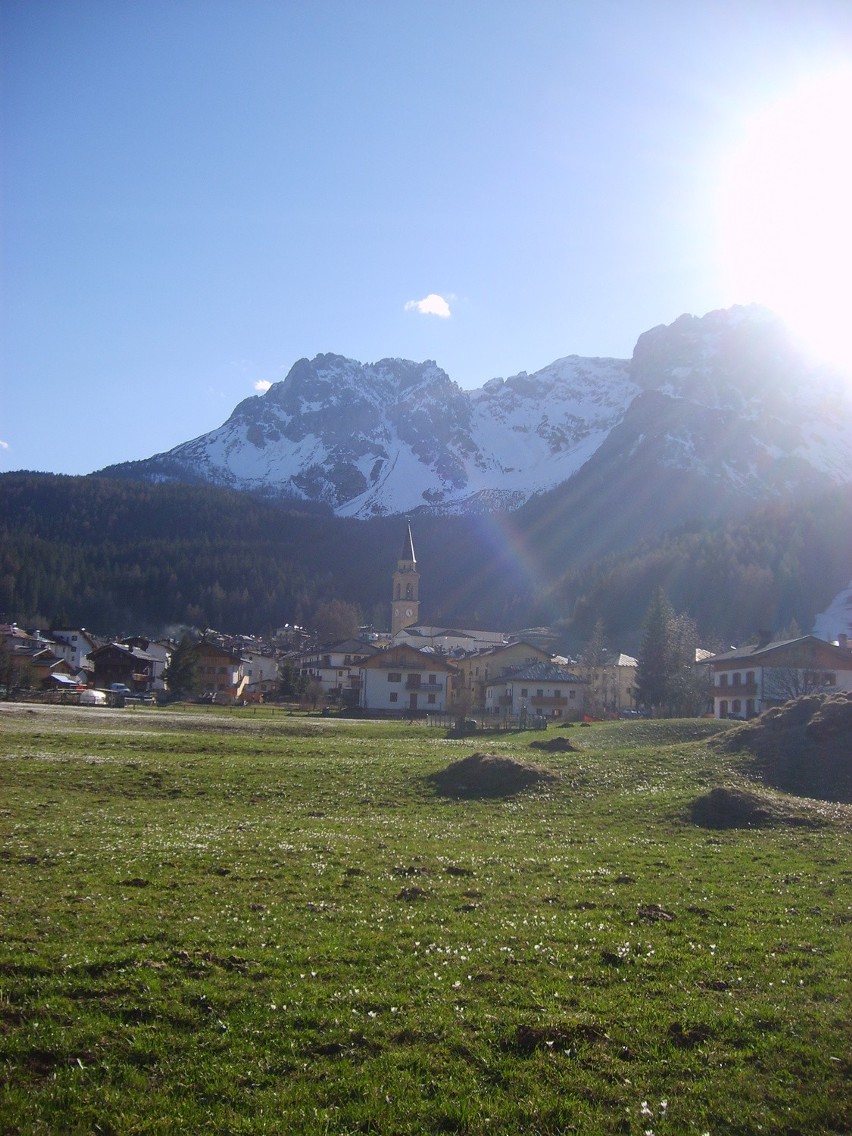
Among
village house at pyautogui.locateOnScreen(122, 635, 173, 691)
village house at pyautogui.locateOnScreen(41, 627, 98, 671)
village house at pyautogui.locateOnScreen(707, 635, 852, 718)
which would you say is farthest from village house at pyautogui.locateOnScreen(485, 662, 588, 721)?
village house at pyautogui.locateOnScreen(41, 627, 98, 671)

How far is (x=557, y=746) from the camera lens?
44062mm

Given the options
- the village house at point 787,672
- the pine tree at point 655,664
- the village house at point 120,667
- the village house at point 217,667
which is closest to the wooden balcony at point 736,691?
the village house at point 787,672

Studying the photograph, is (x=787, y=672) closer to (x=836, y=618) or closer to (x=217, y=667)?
(x=217, y=667)

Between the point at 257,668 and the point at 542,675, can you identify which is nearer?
the point at 542,675

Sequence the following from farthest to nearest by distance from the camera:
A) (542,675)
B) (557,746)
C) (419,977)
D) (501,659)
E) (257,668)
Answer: (257,668)
(501,659)
(542,675)
(557,746)
(419,977)

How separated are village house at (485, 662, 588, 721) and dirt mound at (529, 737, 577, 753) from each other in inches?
1757

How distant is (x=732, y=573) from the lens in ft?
606

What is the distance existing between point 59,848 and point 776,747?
→ 1120 inches

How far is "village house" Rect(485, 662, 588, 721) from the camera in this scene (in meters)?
90.6

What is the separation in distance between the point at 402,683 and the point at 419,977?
90503 mm

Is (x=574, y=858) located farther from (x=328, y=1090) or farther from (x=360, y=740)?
(x=360, y=740)

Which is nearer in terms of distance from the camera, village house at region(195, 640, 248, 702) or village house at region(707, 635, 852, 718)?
village house at region(707, 635, 852, 718)

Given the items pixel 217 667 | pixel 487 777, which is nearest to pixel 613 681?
pixel 217 667

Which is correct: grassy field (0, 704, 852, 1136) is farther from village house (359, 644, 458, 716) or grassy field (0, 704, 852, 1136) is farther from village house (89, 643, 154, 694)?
village house (89, 643, 154, 694)
